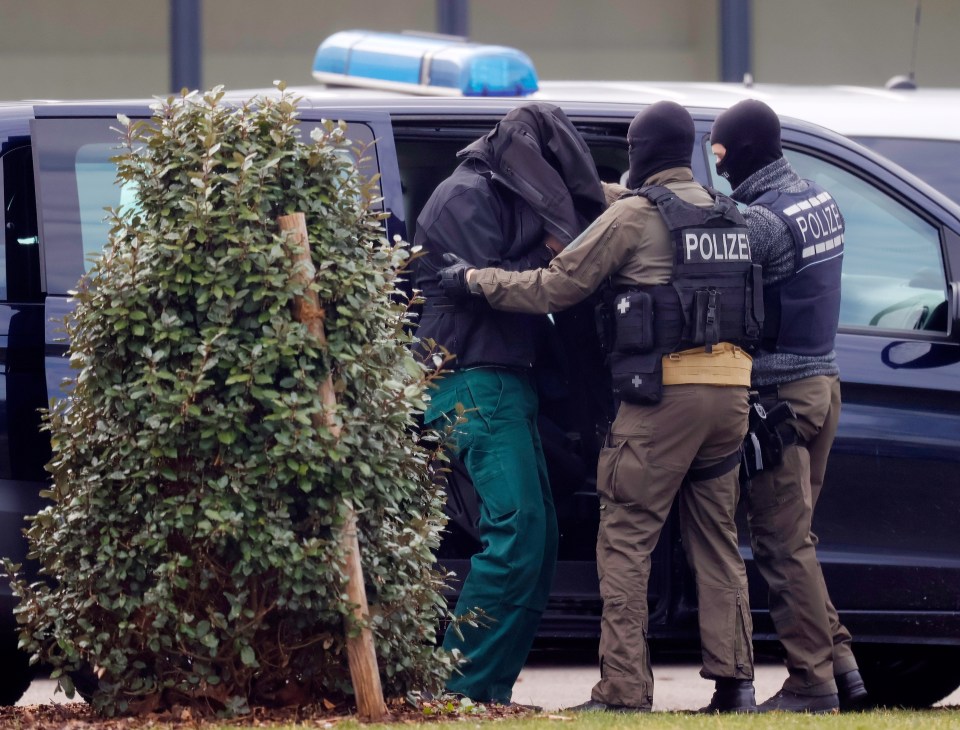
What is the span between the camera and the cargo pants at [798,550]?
441 centimetres

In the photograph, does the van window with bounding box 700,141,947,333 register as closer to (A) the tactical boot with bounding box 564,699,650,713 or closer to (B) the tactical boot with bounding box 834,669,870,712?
(B) the tactical boot with bounding box 834,669,870,712

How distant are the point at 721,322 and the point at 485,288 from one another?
2.12ft

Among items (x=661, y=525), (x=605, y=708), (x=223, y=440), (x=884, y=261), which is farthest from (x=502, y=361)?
(x=884, y=261)

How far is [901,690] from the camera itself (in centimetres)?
536

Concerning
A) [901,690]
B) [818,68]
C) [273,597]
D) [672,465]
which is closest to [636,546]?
[672,465]

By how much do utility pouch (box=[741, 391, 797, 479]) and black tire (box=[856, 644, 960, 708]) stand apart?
125cm

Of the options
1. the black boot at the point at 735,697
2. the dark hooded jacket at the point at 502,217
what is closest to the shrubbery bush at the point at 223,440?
the dark hooded jacket at the point at 502,217

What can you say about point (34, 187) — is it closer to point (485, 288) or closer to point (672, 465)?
point (485, 288)

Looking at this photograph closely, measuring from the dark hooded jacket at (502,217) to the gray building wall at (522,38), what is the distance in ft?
20.8

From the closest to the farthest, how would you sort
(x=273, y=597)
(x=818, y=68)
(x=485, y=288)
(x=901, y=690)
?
(x=273, y=597), (x=485, y=288), (x=901, y=690), (x=818, y=68)

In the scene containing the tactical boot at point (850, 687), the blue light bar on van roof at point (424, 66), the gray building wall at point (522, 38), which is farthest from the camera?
the gray building wall at point (522, 38)

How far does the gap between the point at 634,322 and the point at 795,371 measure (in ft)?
1.88

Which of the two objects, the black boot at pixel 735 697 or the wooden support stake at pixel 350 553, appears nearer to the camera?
the wooden support stake at pixel 350 553

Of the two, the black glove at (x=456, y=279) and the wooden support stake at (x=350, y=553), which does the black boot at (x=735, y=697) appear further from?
the black glove at (x=456, y=279)
